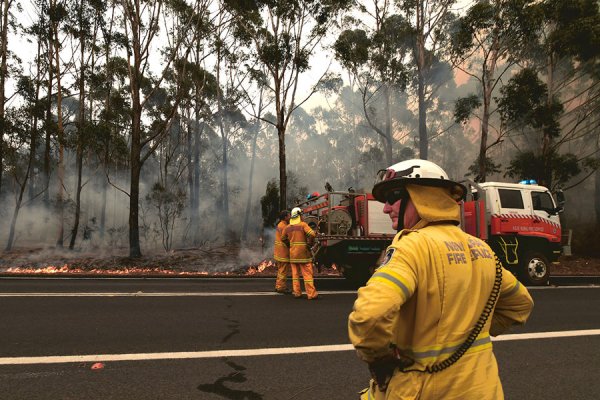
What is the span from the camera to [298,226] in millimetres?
8562

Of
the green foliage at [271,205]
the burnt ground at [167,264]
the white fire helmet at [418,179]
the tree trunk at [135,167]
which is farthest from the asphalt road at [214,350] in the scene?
the green foliage at [271,205]

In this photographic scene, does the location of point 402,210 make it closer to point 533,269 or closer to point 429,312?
point 429,312

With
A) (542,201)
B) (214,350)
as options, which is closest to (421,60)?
(542,201)

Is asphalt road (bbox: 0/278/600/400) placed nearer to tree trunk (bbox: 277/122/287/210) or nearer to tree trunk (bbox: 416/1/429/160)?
tree trunk (bbox: 277/122/287/210)

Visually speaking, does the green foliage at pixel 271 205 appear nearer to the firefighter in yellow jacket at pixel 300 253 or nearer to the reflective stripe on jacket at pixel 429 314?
the firefighter in yellow jacket at pixel 300 253

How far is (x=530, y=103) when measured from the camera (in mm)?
21516

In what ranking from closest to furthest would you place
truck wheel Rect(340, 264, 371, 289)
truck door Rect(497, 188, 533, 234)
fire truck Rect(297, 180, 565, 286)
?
fire truck Rect(297, 180, 565, 286) → truck wheel Rect(340, 264, 371, 289) → truck door Rect(497, 188, 533, 234)

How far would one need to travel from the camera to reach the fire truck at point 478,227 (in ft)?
33.5

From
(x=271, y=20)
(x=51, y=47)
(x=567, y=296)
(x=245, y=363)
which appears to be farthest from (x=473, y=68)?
(x=245, y=363)

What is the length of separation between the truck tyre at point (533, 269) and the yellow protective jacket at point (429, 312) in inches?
421

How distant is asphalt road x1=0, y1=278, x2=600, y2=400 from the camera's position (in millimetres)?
3719

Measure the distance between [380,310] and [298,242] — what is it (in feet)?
23.5

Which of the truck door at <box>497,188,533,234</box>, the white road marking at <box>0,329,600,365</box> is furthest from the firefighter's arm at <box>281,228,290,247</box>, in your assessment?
the truck door at <box>497,188,533,234</box>

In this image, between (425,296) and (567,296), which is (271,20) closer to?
(567,296)
